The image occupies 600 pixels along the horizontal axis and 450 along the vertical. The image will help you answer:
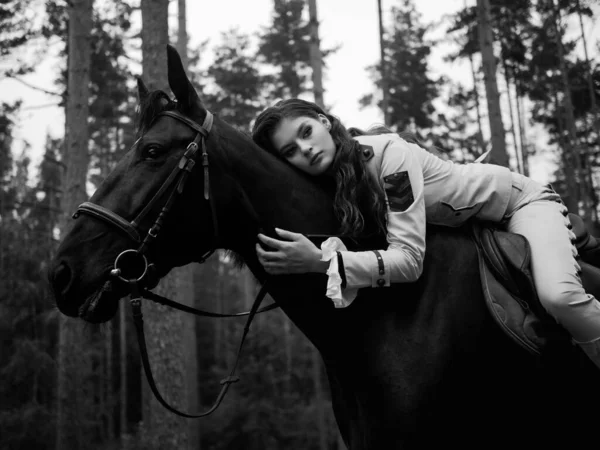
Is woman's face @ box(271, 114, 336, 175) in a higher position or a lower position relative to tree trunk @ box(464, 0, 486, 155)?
lower

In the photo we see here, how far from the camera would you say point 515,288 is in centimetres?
276

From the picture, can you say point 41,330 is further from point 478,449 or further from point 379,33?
point 478,449

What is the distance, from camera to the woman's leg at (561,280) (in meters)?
2.56

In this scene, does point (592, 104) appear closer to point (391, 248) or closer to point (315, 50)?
point (315, 50)

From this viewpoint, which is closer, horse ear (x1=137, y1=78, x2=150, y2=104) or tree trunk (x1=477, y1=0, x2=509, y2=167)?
horse ear (x1=137, y1=78, x2=150, y2=104)

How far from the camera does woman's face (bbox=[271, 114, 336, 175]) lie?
310 cm

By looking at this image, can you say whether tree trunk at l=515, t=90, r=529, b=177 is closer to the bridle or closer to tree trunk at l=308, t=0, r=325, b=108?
tree trunk at l=308, t=0, r=325, b=108

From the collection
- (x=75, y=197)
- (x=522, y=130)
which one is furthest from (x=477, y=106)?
(x=75, y=197)

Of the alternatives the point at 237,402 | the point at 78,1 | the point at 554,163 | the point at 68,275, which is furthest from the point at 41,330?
the point at 554,163

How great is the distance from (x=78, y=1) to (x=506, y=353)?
12.1m

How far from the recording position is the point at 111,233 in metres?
2.63

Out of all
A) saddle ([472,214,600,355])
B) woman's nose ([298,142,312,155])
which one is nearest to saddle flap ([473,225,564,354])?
saddle ([472,214,600,355])

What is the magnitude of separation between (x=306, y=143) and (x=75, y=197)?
9.03 meters

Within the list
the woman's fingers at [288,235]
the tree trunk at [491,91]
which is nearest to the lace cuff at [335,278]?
the woman's fingers at [288,235]
